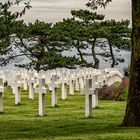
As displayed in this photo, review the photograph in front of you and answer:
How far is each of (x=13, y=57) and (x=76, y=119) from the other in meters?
43.5

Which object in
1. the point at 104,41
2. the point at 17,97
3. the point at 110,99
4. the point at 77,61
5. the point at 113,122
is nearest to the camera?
the point at 113,122

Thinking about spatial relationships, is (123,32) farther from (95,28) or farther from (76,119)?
(76,119)

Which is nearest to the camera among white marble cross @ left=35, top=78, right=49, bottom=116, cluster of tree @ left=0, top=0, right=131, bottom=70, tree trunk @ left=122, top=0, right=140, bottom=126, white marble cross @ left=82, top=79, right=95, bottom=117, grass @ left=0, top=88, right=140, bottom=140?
grass @ left=0, top=88, right=140, bottom=140

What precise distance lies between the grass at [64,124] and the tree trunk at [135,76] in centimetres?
47

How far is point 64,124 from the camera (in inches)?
727

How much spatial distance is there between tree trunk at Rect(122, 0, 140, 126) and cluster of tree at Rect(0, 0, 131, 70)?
39.1 metres

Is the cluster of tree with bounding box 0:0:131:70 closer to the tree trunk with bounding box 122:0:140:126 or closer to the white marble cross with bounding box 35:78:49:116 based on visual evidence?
the white marble cross with bounding box 35:78:49:116

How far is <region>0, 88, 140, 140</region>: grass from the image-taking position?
15.4 metres

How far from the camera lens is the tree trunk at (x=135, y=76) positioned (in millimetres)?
17000

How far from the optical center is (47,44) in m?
60.8

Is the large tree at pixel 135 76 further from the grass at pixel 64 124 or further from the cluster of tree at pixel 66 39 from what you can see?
the cluster of tree at pixel 66 39

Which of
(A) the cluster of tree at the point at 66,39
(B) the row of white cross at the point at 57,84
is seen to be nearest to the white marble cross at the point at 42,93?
(B) the row of white cross at the point at 57,84

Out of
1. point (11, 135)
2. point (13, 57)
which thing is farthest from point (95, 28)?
point (11, 135)

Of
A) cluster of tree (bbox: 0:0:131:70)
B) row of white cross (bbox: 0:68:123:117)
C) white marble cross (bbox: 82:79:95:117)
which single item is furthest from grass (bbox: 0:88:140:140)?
cluster of tree (bbox: 0:0:131:70)
